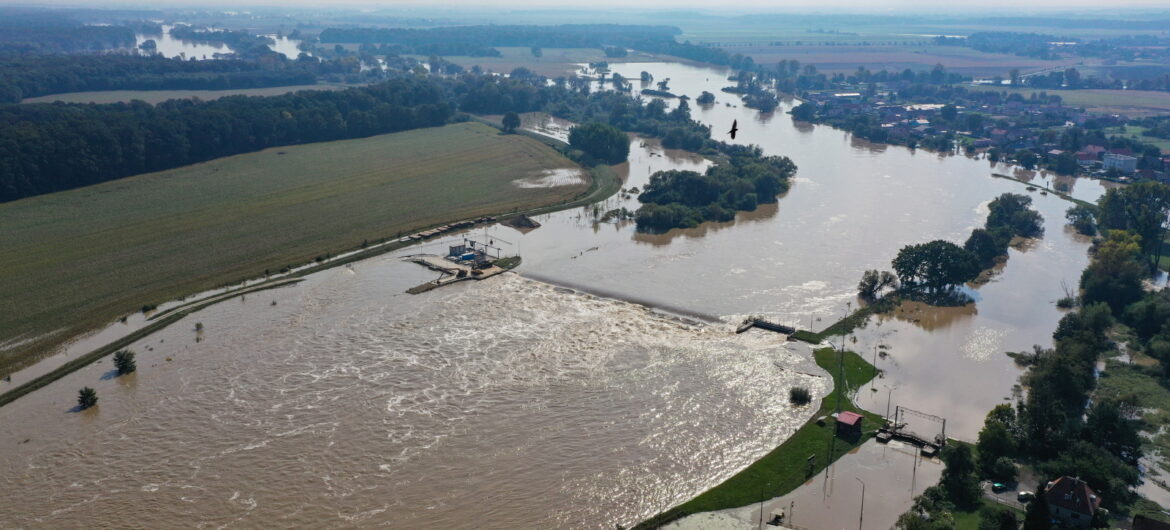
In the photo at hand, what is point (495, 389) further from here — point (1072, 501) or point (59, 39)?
point (59, 39)

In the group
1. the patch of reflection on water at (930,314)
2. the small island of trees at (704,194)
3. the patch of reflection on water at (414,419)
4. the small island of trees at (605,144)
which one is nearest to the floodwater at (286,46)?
the small island of trees at (605,144)

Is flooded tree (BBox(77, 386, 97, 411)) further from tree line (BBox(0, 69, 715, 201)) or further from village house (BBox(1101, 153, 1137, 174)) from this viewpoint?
village house (BBox(1101, 153, 1137, 174))

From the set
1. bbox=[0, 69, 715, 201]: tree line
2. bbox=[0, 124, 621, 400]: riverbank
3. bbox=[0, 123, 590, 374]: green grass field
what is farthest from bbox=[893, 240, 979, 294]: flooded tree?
bbox=[0, 69, 715, 201]: tree line

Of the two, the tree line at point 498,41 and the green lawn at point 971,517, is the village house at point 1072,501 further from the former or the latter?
the tree line at point 498,41

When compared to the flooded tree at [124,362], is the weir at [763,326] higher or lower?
higher

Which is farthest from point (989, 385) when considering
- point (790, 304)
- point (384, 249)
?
point (384, 249)

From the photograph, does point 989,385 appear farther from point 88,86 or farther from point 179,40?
point 179,40
